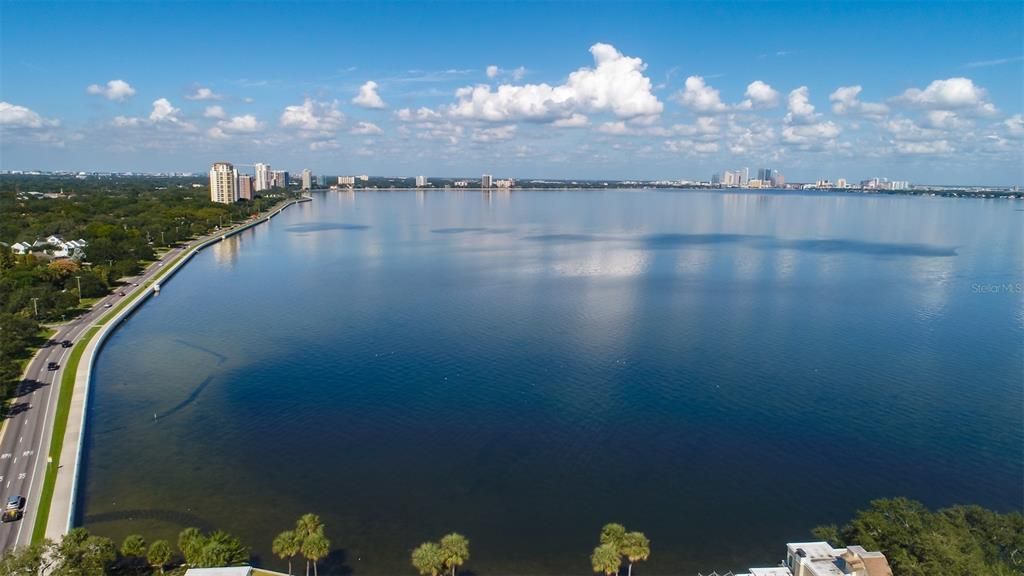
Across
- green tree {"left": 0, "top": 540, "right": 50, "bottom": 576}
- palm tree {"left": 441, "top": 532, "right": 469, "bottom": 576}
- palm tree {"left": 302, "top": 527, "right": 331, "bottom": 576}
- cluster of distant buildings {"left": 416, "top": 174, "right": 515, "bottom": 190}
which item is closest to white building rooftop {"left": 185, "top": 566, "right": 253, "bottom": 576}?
palm tree {"left": 302, "top": 527, "right": 331, "bottom": 576}

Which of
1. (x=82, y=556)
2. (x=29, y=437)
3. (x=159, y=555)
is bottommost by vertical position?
(x=159, y=555)

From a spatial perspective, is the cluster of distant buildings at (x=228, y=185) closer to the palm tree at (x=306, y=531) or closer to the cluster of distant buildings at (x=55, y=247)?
the cluster of distant buildings at (x=55, y=247)

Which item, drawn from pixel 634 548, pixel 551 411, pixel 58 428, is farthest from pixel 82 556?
pixel 551 411

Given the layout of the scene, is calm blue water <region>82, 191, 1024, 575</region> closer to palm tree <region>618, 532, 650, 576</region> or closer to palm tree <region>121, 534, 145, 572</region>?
palm tree <region>618, 532, 650, 576</region>

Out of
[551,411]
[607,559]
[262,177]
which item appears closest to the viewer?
[607,559]

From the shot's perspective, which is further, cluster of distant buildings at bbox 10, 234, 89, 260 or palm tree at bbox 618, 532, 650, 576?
cluster of distant buildings at bbox 10, 234, 89, 260

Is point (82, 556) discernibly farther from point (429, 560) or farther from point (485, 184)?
point (485, 184)
